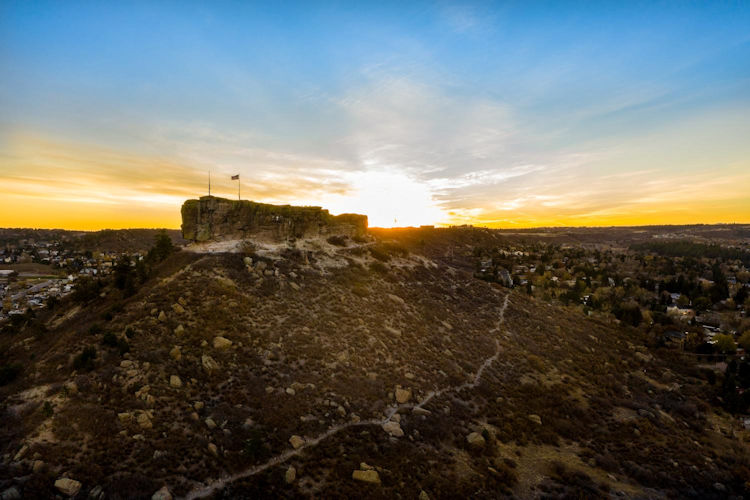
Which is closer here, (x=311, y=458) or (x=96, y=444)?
(x=96, y=444)

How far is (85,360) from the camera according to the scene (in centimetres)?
2095

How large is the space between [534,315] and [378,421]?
140ft

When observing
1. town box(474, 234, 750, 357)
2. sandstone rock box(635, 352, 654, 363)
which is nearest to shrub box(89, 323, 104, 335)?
sandstone rock box(635, 352, 654, 363)

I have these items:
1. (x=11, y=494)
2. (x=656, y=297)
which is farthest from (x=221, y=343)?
(x=656, y=297)

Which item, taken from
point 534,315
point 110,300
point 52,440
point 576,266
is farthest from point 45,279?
point 576,266

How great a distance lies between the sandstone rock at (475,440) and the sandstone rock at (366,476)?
881 centimetres

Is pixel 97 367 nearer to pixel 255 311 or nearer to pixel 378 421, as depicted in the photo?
pixel 255 311

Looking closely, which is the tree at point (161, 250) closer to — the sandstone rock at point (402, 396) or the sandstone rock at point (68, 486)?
the sandstone rock at point (68, 486)

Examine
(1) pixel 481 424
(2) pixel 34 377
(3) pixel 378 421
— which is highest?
(2) pixel 34 377

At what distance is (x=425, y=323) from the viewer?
40969mm

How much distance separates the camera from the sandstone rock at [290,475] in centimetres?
1689

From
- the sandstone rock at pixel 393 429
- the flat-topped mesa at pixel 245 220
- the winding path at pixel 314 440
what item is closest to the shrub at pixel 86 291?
the flat-topped mesa at pixel 245 220

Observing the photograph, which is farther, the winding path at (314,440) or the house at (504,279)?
the house at (504,279)

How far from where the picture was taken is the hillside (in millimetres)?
16719
